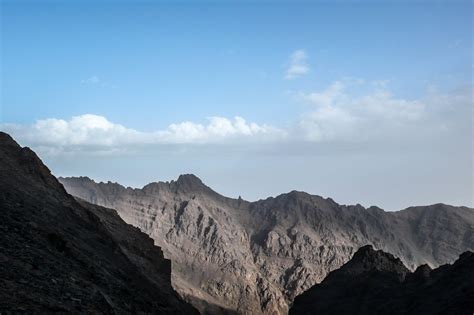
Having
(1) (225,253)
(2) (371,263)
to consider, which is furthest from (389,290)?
(1) (225,253)

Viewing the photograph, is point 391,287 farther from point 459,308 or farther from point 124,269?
point 124,269

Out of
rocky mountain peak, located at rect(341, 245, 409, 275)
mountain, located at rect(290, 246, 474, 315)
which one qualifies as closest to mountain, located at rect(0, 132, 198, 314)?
mountain, located at rect(290, 246, 474, 315)

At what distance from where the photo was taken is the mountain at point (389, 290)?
52938 mm

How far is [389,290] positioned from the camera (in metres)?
71.9

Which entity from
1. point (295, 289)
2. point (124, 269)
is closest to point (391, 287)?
point (124, 269)

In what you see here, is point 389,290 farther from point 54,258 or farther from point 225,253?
point 225,253

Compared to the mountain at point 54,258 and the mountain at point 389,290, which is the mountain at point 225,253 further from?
the mountain at point 54,258

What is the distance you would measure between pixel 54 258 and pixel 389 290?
5589 cm

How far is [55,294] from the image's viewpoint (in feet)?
72.0

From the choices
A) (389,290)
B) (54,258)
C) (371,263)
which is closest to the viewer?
(54,258)

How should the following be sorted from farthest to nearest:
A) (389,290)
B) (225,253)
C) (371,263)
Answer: (225,253), (371,263), (389,290)

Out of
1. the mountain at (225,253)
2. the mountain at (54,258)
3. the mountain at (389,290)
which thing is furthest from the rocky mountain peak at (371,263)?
the mountain at (225,253)

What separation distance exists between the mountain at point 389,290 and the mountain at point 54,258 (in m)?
27.5

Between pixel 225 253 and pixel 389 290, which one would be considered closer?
pixel 389 290
